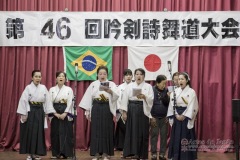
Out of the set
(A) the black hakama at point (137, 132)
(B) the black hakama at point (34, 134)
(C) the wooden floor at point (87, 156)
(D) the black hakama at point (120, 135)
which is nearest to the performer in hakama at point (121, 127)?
(D) the black hakama at point (120, 135)

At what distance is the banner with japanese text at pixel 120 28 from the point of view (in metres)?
8.28

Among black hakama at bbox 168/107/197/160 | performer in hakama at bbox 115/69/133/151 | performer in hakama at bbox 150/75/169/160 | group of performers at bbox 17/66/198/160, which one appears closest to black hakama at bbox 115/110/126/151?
performer in hakama at bbox 115/69/133/151

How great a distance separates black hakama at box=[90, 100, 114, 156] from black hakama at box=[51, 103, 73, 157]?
0.54 metres

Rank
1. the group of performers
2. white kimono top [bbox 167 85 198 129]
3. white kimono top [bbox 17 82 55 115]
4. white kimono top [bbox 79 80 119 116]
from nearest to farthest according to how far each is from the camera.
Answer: white kimono top [bbox 167 85 198 129]
the group of performers
white kimono top [bbox 79 80 119 116]
white kimono top [bbox 17 82 55 115]

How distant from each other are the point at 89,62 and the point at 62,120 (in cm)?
169

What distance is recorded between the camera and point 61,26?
328 inches

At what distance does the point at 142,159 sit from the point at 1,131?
3.22 metres

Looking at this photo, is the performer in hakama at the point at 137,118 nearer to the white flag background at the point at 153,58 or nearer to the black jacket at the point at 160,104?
the black jacket at the point at 160,104

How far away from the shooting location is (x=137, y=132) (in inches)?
269

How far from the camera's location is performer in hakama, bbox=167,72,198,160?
250 inches

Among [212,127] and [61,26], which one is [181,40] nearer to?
[212,127]

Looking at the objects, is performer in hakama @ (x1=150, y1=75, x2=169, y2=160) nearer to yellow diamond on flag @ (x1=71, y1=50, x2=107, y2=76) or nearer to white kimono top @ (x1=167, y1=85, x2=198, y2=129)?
white kimono top @ (x1=167, y1=85, x2=198, y2=129)

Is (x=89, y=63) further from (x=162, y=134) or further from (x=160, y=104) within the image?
(x=162, y=134)

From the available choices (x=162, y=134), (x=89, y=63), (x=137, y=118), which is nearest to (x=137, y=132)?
(x=137, y=118)
